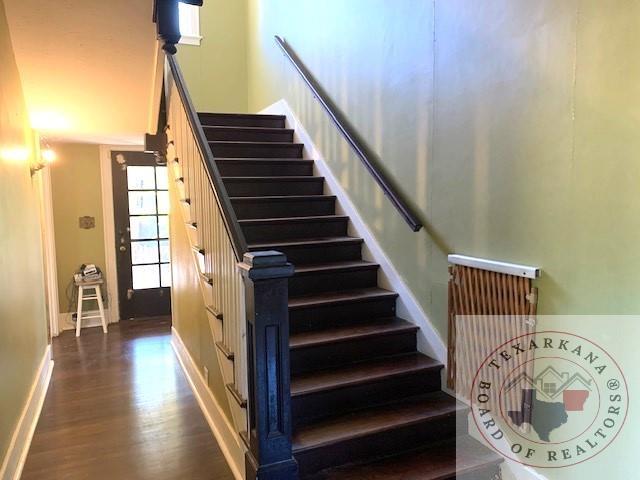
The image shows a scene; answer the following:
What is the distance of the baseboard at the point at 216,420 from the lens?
93.4 inches

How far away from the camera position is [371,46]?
10.5ft

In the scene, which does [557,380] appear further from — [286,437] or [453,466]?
[286,437]

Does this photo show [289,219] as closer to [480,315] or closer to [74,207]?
[480,315]

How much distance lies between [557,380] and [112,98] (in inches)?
Answer: 141

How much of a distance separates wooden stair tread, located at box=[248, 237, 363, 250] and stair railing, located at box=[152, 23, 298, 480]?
46 centimetres

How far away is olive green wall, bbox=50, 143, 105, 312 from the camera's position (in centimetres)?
534

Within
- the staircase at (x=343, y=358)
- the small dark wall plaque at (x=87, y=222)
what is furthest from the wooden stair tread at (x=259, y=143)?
the small dark wall plaque at (x=87, y=222)

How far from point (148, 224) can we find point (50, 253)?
110 centimetres

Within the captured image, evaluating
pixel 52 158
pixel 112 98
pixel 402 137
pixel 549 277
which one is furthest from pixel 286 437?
pixel 52 158

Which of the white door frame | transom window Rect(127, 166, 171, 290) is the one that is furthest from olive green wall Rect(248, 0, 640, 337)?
the white door frame

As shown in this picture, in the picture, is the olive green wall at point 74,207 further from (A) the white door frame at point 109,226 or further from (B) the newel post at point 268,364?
(B) the newel post at point 268,364

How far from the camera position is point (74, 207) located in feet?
17.8

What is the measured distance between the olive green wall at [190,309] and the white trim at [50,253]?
5.13 feet

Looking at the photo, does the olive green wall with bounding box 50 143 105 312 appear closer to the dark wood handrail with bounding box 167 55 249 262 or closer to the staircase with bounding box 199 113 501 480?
the staircase with bounding box 199 113 501 480
